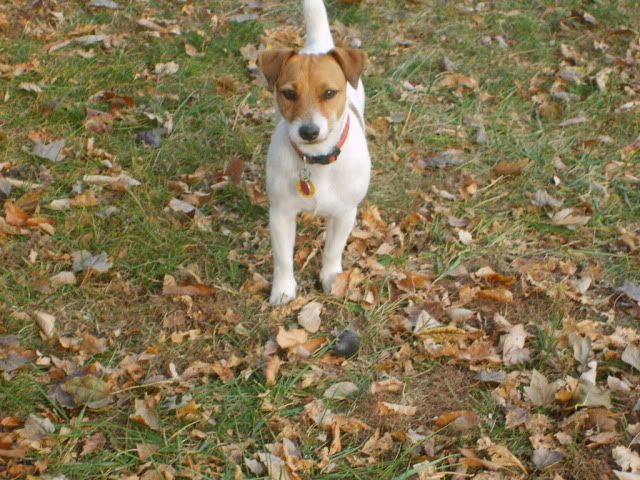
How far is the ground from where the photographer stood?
3.23 meters

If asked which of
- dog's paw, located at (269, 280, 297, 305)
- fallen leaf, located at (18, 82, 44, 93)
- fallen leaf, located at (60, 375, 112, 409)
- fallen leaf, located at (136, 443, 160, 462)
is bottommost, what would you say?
dog's paw, located at (269, 280, 297, 305)

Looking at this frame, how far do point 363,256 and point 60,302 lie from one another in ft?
5.37

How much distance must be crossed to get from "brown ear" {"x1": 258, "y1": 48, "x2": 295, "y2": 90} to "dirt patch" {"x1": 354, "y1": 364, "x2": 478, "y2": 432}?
4.93 feet

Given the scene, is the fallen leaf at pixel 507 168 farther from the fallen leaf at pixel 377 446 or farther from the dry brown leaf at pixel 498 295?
the fallen leaf at pixel 377 446

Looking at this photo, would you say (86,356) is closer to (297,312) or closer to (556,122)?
(297,312)

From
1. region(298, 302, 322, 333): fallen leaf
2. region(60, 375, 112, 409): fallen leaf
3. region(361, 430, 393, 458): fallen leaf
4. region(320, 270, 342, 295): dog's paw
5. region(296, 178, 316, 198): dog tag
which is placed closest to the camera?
region(361, 430, 393, 458): fallen leaf

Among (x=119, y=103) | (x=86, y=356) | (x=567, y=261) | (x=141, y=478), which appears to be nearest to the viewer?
(x=141, y=478)

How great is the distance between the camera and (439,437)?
3254 mm

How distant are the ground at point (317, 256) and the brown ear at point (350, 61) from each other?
3.58ft

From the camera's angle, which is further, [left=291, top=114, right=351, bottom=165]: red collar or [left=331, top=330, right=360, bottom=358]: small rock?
[left=331, top=330, right=360, bottom=358]: small rock

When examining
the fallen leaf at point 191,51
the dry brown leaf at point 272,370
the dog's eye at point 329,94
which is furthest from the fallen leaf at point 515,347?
the fallen leaf at point 191,51

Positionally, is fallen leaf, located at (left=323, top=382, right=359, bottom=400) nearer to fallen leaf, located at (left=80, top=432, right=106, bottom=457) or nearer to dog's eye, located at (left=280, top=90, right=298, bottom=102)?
fallen leaf, located at (left=80, top=432, right=106, bottom=457)

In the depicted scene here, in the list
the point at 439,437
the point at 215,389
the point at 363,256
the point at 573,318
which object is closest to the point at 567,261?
the point at 573,318

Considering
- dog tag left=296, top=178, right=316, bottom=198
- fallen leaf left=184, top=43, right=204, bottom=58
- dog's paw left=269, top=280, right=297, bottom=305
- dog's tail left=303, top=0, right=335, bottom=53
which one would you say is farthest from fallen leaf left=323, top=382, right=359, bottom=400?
fallen leaf left=184, top=43, right=204, bottom=58
